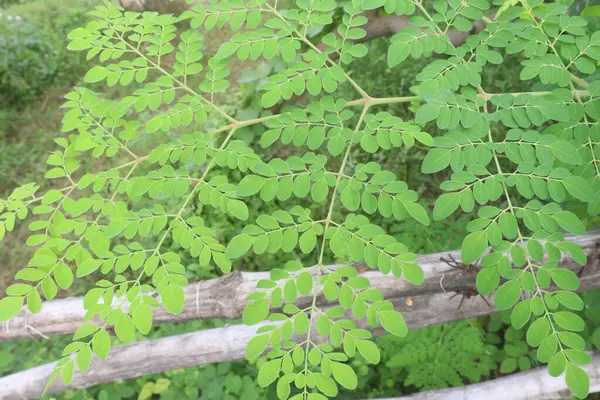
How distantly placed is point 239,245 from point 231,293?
82 centimetres

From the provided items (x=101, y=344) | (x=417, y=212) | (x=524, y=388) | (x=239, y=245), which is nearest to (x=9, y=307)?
(x=101, y=344)

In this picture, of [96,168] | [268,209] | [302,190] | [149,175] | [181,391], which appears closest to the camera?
[302,190]

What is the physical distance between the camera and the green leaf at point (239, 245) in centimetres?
117

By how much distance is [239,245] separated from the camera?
1.18 m

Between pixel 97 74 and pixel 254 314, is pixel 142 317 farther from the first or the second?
pixel 97 74

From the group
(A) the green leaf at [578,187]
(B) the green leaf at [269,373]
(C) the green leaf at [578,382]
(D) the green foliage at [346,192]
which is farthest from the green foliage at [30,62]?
(C) the green leaf at [578,382]

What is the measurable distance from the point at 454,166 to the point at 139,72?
1077 mm

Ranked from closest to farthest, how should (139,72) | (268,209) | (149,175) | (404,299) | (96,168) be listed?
1. (149,175)
2. (139,72)
3. (404,299)
4. (268,209)
5. (96,168)

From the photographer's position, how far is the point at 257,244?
1177 mm

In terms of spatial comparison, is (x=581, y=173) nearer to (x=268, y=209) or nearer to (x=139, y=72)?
(x=139, y=72)

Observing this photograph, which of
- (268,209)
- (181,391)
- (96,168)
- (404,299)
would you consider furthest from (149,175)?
(96,168)

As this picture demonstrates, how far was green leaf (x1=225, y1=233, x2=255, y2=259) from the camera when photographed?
1.17 metres

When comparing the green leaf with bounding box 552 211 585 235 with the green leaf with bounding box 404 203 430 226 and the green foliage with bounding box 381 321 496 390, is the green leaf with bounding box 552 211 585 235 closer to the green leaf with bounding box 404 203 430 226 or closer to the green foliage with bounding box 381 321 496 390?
the green leaf with bounding box 404 203 430 226

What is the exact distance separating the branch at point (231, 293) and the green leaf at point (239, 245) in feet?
2.45
